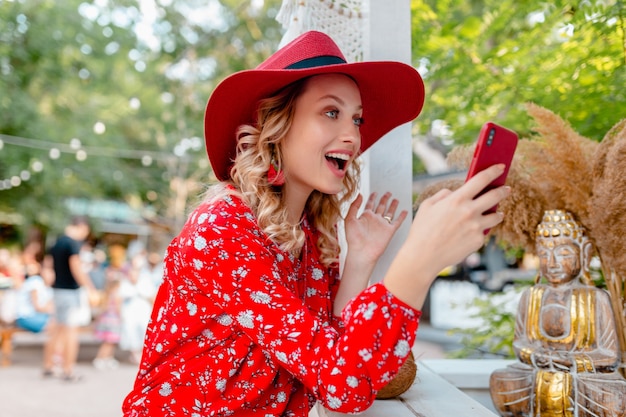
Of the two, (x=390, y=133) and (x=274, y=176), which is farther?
(x=390, y=133)

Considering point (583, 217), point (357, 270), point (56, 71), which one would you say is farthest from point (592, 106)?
point (56, 71)

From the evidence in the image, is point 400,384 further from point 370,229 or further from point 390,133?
point 390,133

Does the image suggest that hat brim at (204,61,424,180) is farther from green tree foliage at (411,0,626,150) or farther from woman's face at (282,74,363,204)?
green tree foliage at (411,0,626,150)

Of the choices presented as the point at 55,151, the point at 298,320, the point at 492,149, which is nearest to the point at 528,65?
the point at 492,149

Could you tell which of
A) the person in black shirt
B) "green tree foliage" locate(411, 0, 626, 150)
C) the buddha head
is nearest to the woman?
Answer: the buddha head

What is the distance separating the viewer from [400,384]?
1622 millimetres

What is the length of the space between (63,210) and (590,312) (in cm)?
1495

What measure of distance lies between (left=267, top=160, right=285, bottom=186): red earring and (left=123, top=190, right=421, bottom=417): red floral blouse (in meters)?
0.13

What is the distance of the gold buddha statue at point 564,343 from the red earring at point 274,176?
758 millimetres

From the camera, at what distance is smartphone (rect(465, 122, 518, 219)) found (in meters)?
1.02

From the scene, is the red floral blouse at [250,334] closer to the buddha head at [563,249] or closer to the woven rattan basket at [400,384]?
the woven rattan basket at [400,384]

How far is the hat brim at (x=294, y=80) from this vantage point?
1.39 metres

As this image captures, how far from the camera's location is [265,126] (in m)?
1.46

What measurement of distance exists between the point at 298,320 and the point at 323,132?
0.49 metres
